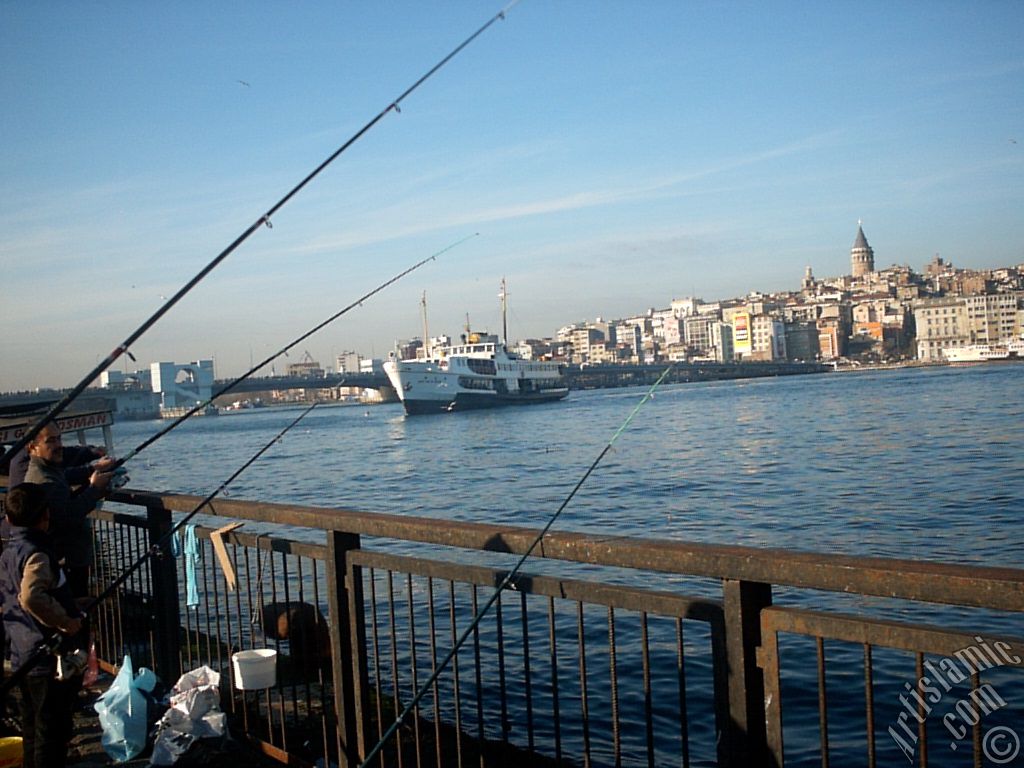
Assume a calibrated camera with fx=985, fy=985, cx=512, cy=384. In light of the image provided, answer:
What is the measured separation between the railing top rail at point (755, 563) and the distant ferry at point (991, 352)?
130909mm

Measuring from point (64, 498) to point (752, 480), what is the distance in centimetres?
2072

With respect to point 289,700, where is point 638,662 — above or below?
below

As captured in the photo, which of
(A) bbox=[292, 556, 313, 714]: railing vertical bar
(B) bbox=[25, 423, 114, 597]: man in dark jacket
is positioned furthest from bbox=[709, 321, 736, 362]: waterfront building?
(B) bbox=[25, 423, 114, 597]: man in dark jacket

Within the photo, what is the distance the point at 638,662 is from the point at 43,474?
231 inches

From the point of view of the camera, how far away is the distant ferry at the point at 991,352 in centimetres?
11975

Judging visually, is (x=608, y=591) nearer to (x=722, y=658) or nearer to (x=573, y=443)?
(x=722, y=658)

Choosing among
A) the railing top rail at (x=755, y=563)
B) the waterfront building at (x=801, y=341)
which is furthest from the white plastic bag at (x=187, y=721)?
the waterfront building at (x=801, y=341)

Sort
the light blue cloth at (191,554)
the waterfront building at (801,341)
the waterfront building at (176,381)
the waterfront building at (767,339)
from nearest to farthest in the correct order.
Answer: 1. the light blue cloth at (191,554)
2. the waterfront building at (176,381)
3. the waterfront building at (767,339)
4. the waterfront building at (801,341)

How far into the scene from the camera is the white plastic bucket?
4344 millimetres

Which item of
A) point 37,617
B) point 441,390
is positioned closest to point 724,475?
point 37,617

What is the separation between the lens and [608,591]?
2.56m

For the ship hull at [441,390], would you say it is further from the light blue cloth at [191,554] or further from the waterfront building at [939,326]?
the waterfront building at [939,326]

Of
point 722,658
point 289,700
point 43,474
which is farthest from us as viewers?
point 289,700

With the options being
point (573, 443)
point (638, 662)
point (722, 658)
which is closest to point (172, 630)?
point (722, 658)
